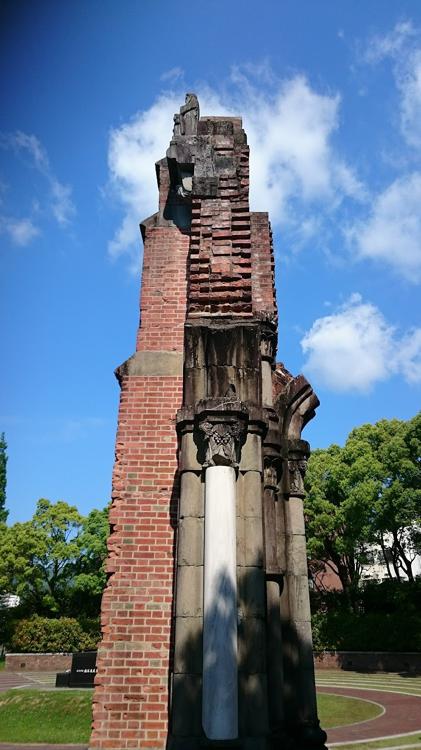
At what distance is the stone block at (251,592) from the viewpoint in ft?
13.6

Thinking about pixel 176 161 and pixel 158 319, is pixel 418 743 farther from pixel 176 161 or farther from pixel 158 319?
pixel 176 161

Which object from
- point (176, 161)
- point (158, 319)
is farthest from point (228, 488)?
point (176, 161)

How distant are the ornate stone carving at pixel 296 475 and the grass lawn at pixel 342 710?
27.3 ft

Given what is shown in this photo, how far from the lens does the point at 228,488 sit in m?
4.43

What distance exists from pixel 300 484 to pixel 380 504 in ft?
70.4

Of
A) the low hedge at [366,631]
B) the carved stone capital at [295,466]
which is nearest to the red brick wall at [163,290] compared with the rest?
the carved stone capital at [295,466]

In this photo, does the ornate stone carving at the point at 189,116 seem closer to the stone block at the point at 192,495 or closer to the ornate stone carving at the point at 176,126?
the ornate stone carving at the point at 176,126

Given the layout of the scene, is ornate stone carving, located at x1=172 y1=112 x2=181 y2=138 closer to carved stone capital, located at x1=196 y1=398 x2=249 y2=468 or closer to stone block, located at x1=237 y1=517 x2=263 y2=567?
carved stone capital, located at x1=196 y1=398 x2=249 y2=468

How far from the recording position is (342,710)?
1390 centimetres

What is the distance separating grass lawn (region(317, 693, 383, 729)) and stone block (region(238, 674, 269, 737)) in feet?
31.3

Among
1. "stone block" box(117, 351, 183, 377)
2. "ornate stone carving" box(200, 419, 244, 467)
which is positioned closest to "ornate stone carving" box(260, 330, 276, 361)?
"stone block" box(117, 351, 183, 377)

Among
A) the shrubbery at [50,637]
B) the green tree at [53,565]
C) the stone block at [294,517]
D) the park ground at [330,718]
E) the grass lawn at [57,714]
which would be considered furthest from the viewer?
the green tree at [53,565]

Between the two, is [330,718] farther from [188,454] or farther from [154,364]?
[188,454]

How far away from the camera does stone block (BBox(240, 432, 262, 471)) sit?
4.63 m
